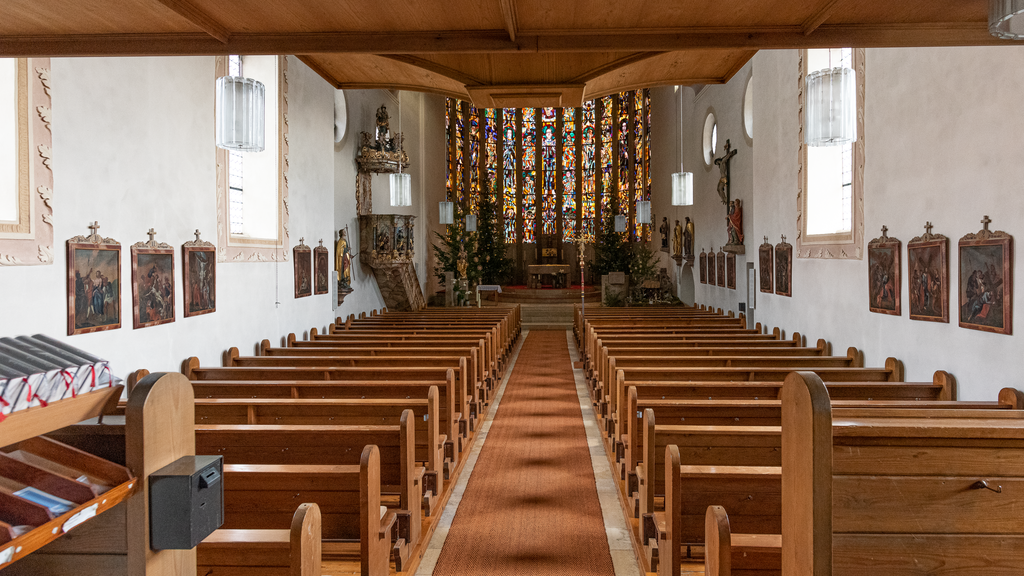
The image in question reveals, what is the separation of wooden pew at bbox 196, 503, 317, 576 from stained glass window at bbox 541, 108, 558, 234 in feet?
71.2

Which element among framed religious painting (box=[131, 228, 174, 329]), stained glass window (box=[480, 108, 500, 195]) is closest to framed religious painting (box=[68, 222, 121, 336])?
framed religious painting (box=[131, 228, 174, 329])

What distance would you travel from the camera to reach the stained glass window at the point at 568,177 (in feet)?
77.2

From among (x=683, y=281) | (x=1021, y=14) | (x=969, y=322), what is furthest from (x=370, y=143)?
(x=1021, y=14)

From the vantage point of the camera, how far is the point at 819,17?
2377 millimetres

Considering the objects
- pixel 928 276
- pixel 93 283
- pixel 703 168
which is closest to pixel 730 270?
pixel 703 168

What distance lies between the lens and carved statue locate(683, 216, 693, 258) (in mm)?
15258

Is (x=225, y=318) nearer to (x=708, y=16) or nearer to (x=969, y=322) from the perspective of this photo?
(x=708, y=16)

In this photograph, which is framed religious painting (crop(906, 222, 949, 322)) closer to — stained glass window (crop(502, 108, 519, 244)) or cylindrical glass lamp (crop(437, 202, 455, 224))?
cylindrical glass lamp (crop(437, 202, 455, 224))

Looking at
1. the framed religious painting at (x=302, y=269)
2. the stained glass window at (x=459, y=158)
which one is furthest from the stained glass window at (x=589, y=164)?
the framed religious painting at (x=302, y=269)

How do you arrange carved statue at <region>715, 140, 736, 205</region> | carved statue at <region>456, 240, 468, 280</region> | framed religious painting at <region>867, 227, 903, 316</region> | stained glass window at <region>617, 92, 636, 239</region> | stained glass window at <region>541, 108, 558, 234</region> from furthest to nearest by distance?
stained glass window at <region>541, 108, 558, 234</region>, stained glass window at <region>617, 92, 636, 239</region>, carved statue at <region>456, 240, 468, 280</region>, carved statue at <region>715, 140, 736, 205</region>, framed religious painting at <region>867, 227, 903, 316</region>

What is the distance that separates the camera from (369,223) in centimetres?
1279

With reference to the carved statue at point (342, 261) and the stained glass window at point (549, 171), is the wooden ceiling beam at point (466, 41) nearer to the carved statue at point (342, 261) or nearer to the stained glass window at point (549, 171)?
the carved statue at point (342, 261)

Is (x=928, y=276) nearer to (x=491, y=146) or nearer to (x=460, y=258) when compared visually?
(x=460, y=258)

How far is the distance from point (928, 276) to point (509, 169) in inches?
766
